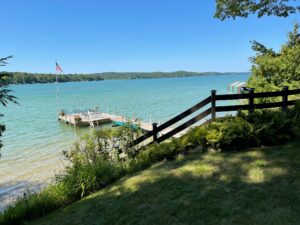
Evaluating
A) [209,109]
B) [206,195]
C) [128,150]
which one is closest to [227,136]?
[209,109]

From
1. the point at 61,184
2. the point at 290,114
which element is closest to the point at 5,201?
the point at 61,184

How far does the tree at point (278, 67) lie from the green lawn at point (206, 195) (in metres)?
7.05

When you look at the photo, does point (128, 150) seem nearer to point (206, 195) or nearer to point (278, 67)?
point (206, 195)

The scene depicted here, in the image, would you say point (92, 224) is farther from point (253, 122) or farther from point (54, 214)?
point (253, 122)

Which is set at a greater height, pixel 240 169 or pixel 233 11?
pixel 233 11

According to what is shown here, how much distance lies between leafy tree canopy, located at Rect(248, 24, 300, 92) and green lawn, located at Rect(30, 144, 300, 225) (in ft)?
23.1

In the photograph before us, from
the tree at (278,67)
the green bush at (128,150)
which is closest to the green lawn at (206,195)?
the green bush at (128,150)

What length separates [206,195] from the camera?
3873mm

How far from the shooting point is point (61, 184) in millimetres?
5301

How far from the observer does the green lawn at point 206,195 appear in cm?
334

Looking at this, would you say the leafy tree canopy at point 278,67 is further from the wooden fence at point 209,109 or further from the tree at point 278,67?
the wooden fence at point 209,109

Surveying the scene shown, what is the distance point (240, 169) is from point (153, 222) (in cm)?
213

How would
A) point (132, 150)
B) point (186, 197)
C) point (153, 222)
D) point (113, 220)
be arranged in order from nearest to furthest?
point (153, 222) < point (113, 220) < point (186, 197) < point (132, 150)

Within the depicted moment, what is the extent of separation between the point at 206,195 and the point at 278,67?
9764 millimetres
